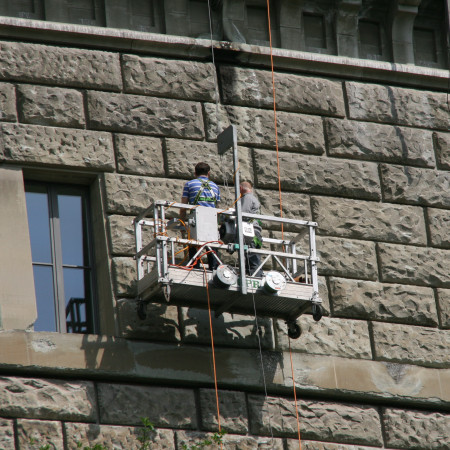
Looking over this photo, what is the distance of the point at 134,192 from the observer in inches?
688

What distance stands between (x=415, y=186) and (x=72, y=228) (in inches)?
174

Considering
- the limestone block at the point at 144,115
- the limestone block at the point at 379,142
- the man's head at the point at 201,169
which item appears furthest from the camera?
the limestone block at the point at 379,142

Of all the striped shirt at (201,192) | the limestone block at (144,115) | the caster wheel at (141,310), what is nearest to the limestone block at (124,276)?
the caster wheel at (141,310)

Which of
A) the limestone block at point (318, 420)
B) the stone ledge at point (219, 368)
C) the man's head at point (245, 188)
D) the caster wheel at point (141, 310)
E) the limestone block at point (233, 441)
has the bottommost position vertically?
the limestone block at point (233, 441)

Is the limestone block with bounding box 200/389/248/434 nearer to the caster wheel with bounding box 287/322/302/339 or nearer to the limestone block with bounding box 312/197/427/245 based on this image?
the caster wheel with bounding box 287/322/302/339

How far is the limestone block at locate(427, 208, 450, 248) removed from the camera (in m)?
18.7

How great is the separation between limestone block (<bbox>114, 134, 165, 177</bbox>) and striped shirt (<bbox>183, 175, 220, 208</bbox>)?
2.28ft

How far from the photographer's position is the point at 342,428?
17109mm

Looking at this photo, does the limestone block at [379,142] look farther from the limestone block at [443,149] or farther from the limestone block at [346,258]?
the limestone block at [346,258]

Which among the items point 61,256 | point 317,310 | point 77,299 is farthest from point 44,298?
point 317,310

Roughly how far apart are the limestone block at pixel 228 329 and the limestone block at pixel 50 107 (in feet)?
8.56

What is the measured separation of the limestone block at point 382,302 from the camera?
17844mm

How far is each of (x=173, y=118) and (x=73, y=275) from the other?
7.53 ft

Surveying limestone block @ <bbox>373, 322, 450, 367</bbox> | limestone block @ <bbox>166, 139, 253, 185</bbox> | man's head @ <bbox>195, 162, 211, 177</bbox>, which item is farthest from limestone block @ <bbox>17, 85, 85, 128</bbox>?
limestone block @ <bbox>373, 322, 450, 367</bbox>
